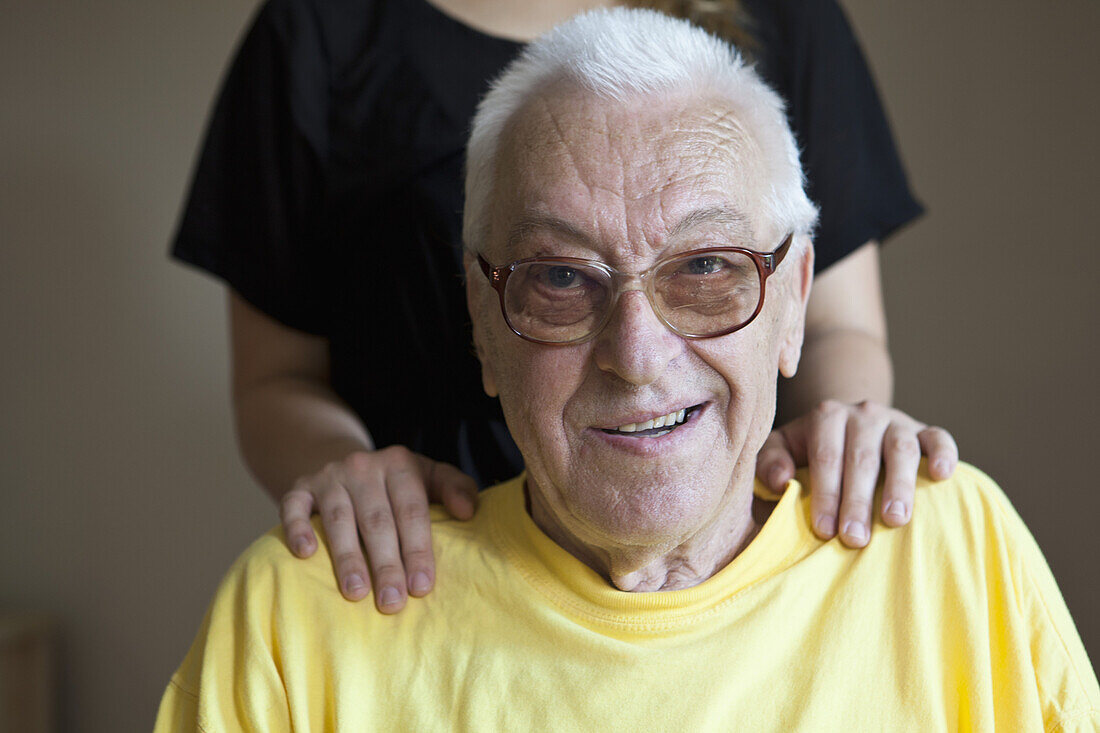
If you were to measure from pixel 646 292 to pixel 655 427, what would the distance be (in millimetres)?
161

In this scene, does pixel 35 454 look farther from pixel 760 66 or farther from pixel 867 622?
pixel 867 622

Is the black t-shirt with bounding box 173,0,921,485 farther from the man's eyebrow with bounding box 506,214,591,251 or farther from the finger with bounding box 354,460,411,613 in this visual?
the man's eyebrow with bounding box 506,214,591,251

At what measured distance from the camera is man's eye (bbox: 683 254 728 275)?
119 cm

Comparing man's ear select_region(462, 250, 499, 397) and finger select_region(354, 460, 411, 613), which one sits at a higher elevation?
man's ear select_region(462, 250, 499, 397)

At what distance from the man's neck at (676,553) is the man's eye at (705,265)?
0.28 m

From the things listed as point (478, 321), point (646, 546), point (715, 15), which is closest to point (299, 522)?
point (478, 321)

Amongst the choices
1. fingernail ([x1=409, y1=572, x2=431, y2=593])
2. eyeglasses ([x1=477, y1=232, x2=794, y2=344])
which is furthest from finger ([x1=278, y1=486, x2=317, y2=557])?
eyeglasses ([x1=477, y1=232, x2=794, y2=344])

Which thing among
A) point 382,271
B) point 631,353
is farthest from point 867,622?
point 382,271

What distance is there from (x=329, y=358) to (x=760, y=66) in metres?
0.91

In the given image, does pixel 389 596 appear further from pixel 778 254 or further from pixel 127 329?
pixel 127 329

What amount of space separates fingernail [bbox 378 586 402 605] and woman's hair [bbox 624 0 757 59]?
100 cm

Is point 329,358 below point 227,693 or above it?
above

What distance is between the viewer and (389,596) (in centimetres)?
130

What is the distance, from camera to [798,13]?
1.82m
